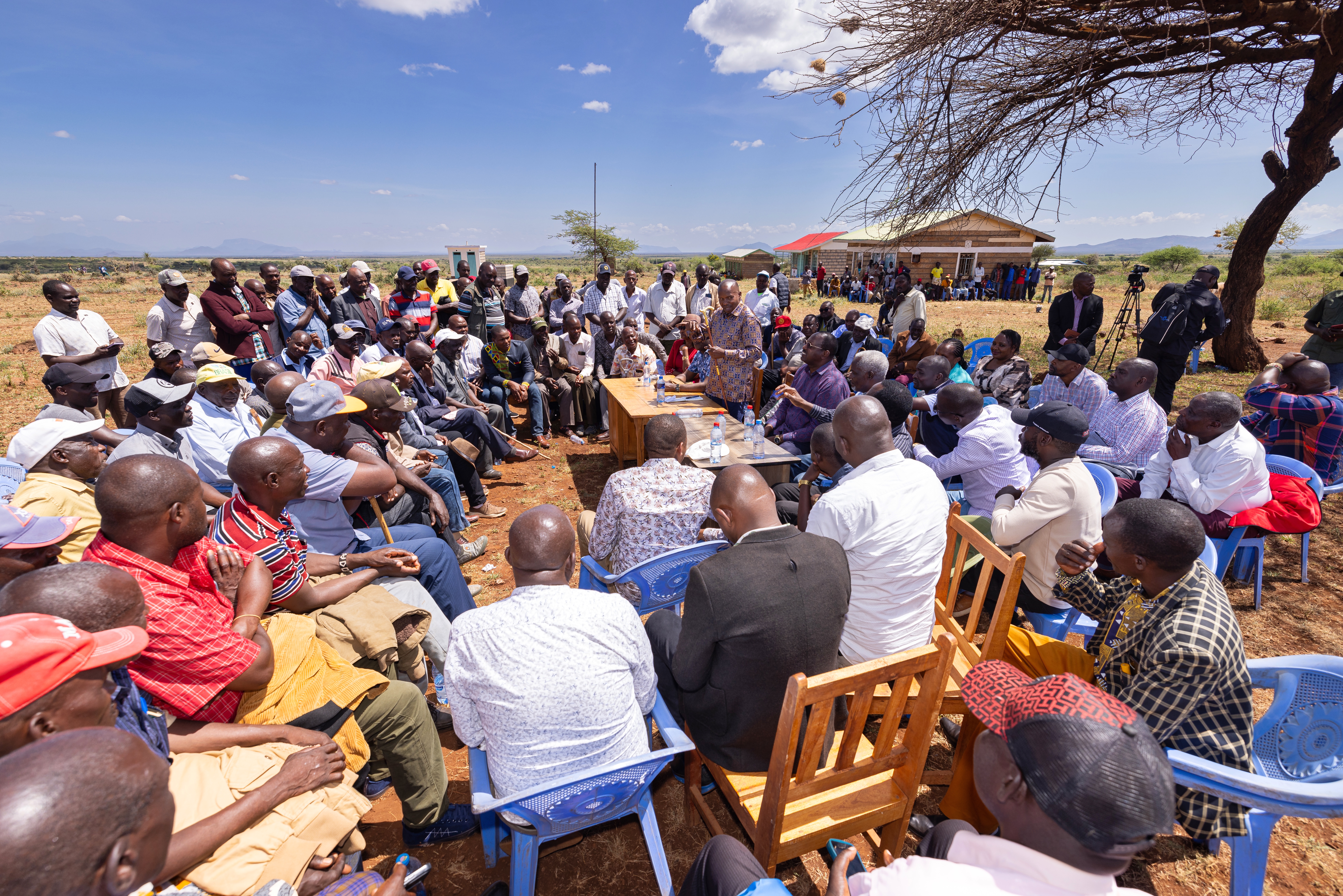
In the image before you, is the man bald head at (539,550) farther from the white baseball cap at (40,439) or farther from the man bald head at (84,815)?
the white baseball cap at (40,439)

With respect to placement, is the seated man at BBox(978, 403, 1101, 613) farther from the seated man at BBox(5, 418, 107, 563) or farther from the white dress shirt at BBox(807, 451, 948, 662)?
the seated man at BBox(5, 418, 107, 563)

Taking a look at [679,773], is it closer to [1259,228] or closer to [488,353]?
[488,353]

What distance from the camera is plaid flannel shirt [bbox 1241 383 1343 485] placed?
4.12 meters

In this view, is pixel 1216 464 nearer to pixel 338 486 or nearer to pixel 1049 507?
pixel 1049 507

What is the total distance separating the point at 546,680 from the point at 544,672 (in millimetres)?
24

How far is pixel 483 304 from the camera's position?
33.3ft

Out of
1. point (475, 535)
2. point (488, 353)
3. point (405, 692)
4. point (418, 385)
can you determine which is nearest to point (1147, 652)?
point (405, 692)

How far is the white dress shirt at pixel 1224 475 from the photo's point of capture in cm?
342

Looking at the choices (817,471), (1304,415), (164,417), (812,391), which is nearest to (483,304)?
(164,417)

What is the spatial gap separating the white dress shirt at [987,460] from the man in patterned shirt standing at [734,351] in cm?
269

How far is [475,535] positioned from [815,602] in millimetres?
4181

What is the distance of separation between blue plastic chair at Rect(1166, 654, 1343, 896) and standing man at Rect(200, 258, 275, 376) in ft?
25.1

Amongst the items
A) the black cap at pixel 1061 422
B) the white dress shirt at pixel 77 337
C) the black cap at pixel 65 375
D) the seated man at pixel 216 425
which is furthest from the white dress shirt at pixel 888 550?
the white dress shirt at pixel 77 337

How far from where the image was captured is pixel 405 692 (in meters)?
2.35
